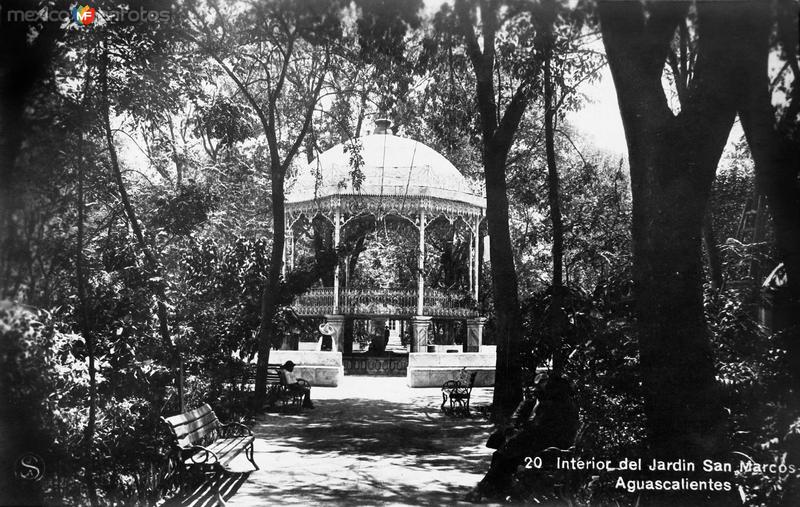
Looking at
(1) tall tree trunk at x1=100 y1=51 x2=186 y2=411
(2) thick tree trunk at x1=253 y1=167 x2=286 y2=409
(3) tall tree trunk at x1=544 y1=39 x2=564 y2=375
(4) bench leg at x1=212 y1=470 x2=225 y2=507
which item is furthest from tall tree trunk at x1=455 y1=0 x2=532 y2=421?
(4) bench leg at x1=212 y1=470 x2=225 y2=507

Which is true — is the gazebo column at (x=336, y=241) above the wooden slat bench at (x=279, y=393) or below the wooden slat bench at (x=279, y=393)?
above

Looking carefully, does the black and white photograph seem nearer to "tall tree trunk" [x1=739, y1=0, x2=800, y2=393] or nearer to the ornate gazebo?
"tall tree trunk" [x1=739, y1=0, x2=800, y2=393]

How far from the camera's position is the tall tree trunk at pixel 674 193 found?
5.44 m

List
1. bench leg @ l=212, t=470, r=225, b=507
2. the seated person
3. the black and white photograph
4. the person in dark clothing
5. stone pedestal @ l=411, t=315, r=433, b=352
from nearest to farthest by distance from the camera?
the black and white photograph, bench leg @ l=212, t=470, r=225, b=507, the person in dark clothing, the seated person, stone pedestal @ l=411, t=315, r=433, b=352

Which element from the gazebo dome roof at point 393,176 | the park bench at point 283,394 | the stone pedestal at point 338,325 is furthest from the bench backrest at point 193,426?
the stone pedestal at point 338,325

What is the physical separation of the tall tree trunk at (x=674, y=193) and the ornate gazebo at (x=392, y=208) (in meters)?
15.9

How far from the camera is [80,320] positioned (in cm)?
721

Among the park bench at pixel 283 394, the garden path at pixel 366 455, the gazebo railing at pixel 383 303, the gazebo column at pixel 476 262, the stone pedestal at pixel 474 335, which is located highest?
the gazebo column at pixel 476 262

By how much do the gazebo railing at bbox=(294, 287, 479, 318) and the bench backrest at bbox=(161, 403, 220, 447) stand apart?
1446 centimetres

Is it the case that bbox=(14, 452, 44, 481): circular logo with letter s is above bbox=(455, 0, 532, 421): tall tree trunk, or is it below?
below

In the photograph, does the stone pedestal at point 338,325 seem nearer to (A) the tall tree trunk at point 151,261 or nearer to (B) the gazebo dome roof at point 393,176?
(B) the gazebo dome roof at point 393,176

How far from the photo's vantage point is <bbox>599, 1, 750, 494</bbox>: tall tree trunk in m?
5.44

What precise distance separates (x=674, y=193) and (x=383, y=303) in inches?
698

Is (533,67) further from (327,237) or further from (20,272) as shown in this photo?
(327,237)
